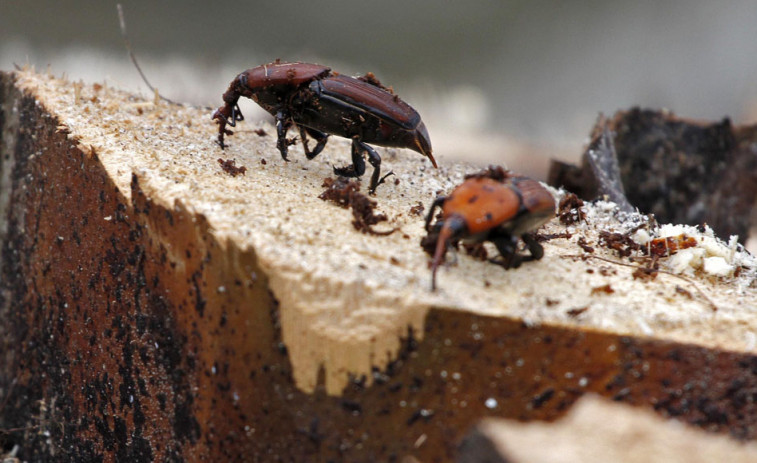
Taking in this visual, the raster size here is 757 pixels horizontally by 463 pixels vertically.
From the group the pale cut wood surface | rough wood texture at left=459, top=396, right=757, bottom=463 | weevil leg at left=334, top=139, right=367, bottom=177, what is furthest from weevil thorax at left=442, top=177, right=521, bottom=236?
weevil leg at left=334, top=139, right=367, bottom=177

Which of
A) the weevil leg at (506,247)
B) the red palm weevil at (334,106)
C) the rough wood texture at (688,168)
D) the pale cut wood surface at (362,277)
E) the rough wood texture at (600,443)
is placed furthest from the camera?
the rough wood texture at (688,168)

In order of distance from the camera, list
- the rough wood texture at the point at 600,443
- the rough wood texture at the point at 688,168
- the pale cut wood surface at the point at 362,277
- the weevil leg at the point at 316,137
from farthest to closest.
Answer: the rough wood texture at the point at 688,168 → the weevil leg at the point at 316,137 → the pale cut wood surface at the point at 362,277 → the rough wood texture at the point at 600,443

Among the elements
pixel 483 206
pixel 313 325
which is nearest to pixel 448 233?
pixel 483 206

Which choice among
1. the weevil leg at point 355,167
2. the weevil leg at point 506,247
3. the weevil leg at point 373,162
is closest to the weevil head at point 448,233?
the weevil leg at point 506,247

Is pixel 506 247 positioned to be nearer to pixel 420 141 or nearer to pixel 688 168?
pixel 420 141

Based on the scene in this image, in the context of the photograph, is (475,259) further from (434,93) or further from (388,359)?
(434,93)

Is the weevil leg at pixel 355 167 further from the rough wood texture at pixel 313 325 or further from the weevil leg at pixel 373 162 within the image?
the rough wood texture at pixel 313 325

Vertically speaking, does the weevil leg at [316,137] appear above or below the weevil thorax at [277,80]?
below
